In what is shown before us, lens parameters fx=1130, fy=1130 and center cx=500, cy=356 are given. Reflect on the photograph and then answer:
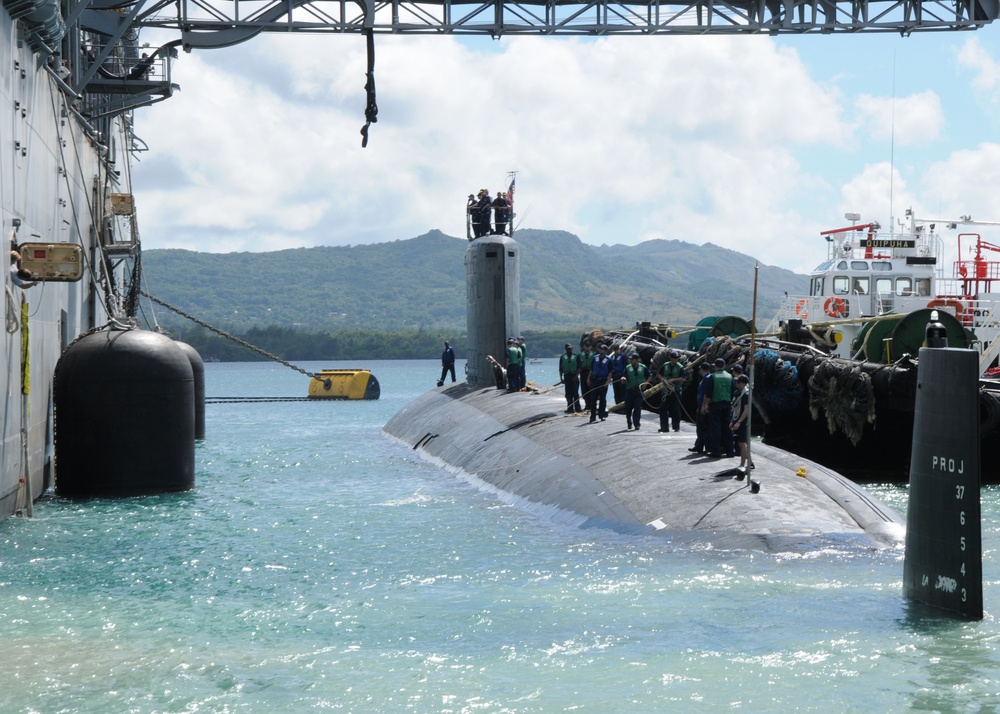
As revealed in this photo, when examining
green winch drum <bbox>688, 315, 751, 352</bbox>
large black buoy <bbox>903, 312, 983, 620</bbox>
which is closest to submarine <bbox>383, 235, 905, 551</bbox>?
large black buoy <bbox>903, 312, 983, 620</bbox>

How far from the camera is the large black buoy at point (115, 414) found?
18.6 meters

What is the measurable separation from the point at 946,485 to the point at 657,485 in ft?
18.5

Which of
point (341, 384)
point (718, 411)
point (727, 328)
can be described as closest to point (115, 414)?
point (718, 411)

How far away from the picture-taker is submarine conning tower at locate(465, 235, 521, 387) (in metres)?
27.6

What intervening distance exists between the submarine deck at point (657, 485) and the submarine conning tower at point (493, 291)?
3.80 meters

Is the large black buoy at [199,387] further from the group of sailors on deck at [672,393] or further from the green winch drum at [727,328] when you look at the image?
the green winch drum at [727,328]

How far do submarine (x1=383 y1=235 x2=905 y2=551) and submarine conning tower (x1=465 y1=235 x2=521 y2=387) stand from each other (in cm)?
3

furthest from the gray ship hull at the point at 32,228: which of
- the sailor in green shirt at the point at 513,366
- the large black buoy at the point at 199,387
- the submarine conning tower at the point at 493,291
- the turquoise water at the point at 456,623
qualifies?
the sailor in green shirt at the point at 513,366

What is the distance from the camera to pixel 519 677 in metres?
9.70

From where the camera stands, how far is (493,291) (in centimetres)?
2775

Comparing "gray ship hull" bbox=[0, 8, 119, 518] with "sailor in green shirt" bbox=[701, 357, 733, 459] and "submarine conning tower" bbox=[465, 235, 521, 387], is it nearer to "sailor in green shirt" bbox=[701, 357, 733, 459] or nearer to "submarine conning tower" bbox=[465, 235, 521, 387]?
"submarine conning tower" bbox=[465, 235, 521, 387]

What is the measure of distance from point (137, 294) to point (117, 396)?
12.2 meters

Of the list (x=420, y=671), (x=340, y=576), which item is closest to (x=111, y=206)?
(x=340, y=576)

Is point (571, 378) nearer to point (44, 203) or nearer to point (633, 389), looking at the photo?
point (633, 389)
